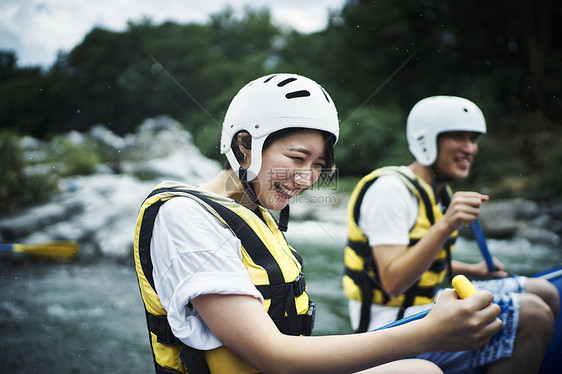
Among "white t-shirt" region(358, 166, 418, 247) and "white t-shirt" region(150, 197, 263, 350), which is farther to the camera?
"white t-shirt" region(358, 166, 418, 247)

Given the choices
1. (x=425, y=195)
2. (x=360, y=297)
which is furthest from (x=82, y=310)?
(x=425, y=195)

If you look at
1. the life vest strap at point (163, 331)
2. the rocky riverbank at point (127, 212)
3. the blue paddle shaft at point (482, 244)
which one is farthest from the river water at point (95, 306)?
the life vest strap at point (163, 331)

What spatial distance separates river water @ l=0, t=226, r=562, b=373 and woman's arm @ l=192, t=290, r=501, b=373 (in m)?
2.49

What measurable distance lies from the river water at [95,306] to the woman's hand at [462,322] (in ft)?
8.86

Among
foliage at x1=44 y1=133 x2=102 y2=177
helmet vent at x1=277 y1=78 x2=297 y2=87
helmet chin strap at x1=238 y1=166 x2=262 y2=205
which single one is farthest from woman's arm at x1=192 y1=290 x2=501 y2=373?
foliage at x1=44 y1=133 x2=102 y2=177

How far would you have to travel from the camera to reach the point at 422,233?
6.31ft

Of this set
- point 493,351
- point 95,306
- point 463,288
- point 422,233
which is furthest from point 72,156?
point 463,288

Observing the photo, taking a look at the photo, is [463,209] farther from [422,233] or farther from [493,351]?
[493,351]

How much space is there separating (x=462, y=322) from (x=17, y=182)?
28.2ft

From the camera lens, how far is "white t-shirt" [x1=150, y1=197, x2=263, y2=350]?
94cm

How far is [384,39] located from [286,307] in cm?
904

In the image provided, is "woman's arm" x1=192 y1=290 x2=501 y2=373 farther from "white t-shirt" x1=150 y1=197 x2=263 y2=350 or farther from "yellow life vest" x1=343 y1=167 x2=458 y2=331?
"yellow life vest" x1=343 y1=167 x2=458 y2=331

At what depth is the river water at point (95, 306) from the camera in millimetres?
3311

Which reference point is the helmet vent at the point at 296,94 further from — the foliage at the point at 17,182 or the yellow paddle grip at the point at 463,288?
the foliage at the point at 17,182
